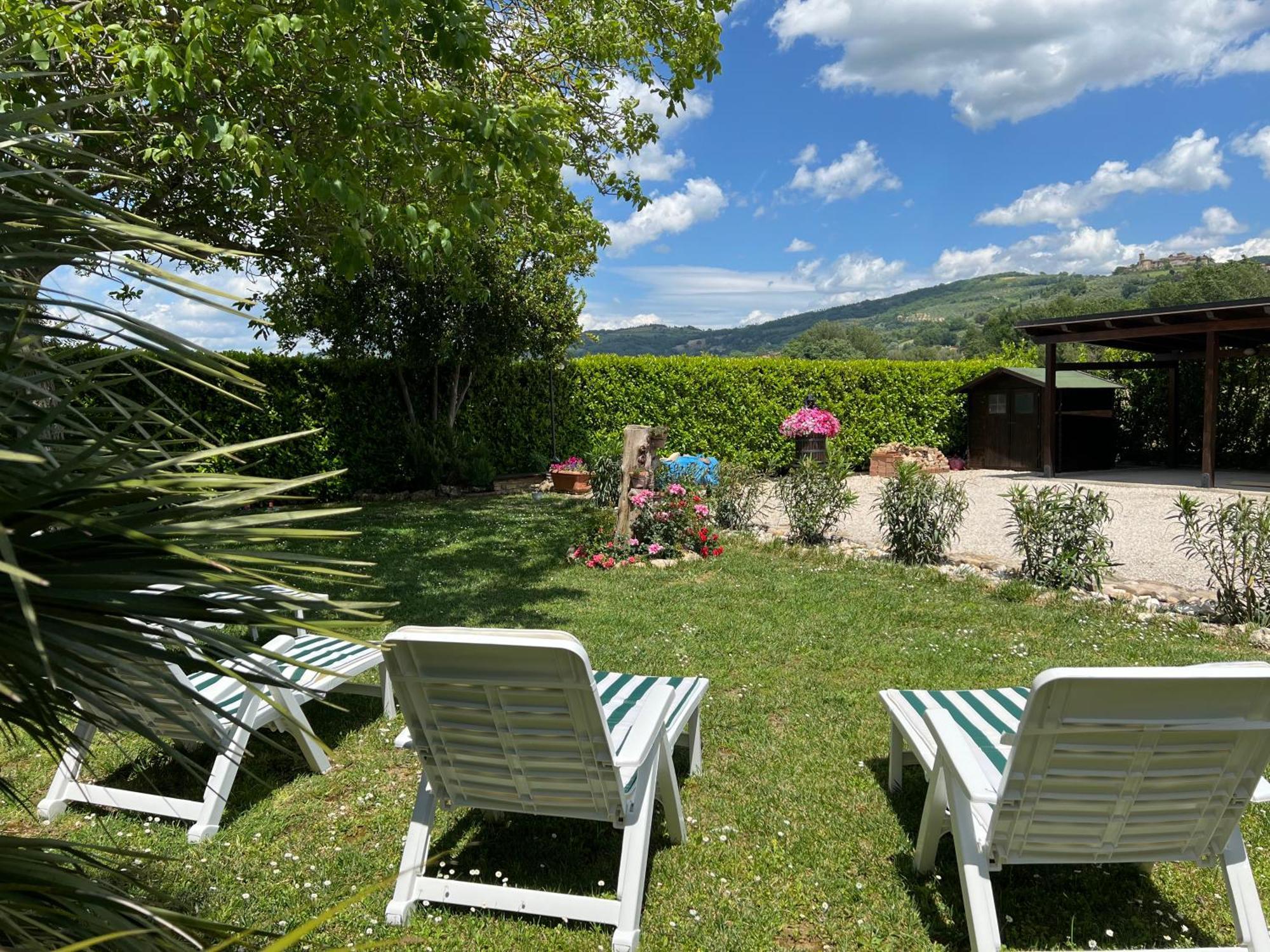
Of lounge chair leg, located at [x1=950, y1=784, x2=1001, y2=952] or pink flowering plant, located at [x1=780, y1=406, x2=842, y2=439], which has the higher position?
pink flowering plant, located at [x1=780, y1=406, x2=842, y2=439]

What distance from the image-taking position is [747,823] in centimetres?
323

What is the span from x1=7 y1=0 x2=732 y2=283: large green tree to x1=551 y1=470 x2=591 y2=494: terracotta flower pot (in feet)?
18.8

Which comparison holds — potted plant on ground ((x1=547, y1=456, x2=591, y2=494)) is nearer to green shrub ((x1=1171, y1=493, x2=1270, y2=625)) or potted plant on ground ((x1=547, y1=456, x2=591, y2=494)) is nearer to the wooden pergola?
the wooden pergola

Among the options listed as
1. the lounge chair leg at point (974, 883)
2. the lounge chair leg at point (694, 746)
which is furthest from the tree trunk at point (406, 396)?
the lounge chair leg at point (974, 883)

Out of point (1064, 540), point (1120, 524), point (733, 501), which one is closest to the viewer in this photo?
point (1064, 540)

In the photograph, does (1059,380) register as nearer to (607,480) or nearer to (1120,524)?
(1120,524)

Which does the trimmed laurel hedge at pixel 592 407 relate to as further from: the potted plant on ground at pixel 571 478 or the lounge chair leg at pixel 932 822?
the lounge chair leg at pixel 932 822

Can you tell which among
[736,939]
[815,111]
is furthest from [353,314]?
[815,111]

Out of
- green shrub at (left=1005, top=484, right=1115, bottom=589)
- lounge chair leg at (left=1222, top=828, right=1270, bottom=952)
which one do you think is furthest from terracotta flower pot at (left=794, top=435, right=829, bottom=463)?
lounge chair leg at (left=1222, top=828, right=1270, bottom=952)

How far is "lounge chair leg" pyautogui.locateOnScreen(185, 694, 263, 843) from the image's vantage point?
312 cm

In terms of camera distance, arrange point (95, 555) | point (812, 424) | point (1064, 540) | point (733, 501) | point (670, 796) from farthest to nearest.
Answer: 1. point (812, 424)
2. point (733, 501)
3. point (1064, 540)
4. point (670, 796)
5. point (95, 555)

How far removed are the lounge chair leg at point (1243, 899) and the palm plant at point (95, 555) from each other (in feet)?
8.64

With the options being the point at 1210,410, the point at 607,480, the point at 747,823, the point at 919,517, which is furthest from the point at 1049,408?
the point at 747,823

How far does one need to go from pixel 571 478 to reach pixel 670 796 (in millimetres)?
10697
